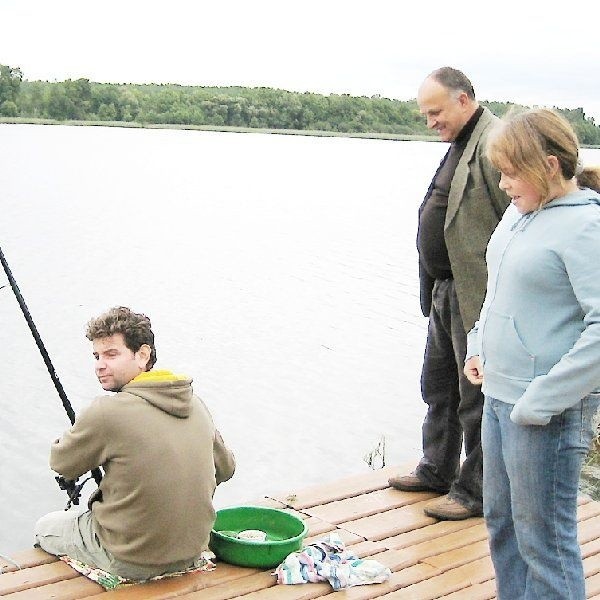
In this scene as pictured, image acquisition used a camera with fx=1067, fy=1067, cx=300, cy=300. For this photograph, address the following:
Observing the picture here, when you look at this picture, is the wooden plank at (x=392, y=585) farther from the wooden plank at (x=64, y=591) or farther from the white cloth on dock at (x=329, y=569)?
the wooden plank at (x=64, y=591)

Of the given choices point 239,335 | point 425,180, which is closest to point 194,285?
point 239,335

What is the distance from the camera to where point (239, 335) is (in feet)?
29.9

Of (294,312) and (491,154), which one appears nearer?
(491,154)

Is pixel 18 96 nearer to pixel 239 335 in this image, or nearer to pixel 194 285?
pixel 194 285

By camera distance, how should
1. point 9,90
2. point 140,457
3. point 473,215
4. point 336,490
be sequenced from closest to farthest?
point 140,457 → point 473,215 → point 336,490 → point 9,90

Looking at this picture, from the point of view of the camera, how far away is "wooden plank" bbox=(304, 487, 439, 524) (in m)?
3.88

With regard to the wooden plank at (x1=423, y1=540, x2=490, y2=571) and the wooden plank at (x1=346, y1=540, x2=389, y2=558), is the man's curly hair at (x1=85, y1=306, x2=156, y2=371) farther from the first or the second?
the wooden plank at (x1=423, y1=540, x2=490, y2=571)

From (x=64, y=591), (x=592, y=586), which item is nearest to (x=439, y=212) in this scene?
(x=592, y=586)

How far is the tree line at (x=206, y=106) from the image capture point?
116ft

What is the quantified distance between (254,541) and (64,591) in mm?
587

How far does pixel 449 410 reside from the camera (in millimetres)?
4012

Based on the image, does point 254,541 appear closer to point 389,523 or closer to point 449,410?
point 389,523

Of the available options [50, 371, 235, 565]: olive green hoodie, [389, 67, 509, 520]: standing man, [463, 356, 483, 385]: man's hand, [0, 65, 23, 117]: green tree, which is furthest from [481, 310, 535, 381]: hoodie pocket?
[0, 65, 23, 117]: green tree

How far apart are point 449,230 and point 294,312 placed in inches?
261
